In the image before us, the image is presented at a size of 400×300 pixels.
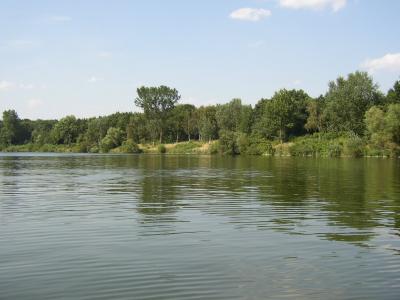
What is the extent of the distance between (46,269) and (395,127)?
103m

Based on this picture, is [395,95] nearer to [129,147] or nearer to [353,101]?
[353,101]

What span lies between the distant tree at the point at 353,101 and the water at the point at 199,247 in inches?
4161

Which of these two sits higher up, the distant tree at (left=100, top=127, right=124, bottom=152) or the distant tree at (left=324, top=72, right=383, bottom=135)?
the distant tree at (left=324, top=72, right=383, bottom=135)

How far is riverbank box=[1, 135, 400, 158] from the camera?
114 m

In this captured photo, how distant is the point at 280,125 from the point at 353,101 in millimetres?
22378

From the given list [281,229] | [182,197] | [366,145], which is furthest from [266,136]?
[281,229]

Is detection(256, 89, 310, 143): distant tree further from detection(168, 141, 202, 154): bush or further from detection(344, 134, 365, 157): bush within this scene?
detection(344, 134, 365, 157): bush

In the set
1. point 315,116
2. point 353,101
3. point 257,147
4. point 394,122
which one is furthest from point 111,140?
point 394,122

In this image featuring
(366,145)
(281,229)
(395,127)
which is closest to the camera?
(281,229)

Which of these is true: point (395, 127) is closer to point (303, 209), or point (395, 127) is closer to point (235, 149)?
point (235, 149)

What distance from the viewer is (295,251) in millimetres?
15094

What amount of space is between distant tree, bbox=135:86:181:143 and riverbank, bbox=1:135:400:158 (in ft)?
31.9

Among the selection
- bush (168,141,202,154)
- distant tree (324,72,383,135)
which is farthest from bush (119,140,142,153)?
distant tree (324,72,383,135)

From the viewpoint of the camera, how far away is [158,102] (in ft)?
570
